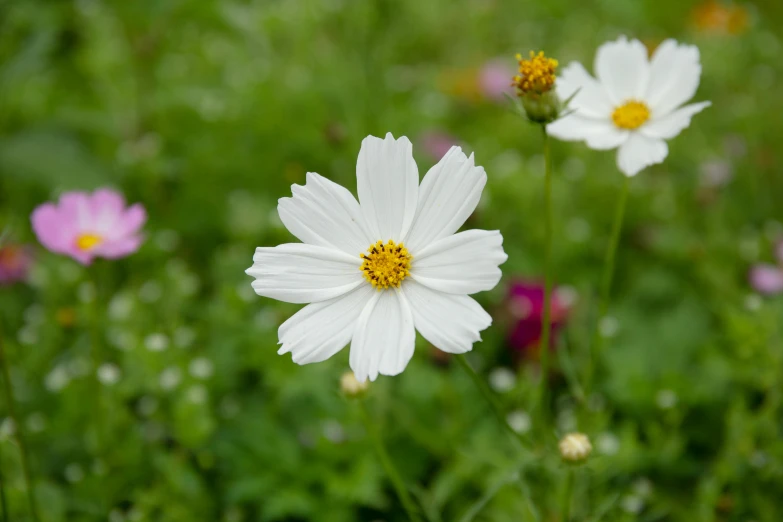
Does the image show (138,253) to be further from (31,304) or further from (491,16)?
(491,16)

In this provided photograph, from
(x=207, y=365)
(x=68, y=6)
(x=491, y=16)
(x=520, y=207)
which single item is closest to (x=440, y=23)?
(x=491, y=16)

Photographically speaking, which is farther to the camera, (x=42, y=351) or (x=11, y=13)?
(x=11, y=13)

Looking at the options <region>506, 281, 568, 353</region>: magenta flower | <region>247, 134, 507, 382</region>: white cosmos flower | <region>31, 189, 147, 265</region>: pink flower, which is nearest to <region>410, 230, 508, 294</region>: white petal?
<region>247, 134, 507, 382</region>: white cosmos flower

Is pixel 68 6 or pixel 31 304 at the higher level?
pixel 68 6

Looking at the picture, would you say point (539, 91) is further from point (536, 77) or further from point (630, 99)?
point (630, 99)

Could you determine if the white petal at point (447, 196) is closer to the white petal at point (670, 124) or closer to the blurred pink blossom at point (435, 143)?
the white petal at point (670, 124)

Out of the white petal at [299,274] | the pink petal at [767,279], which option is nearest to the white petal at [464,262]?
the white petal at [299,274]
